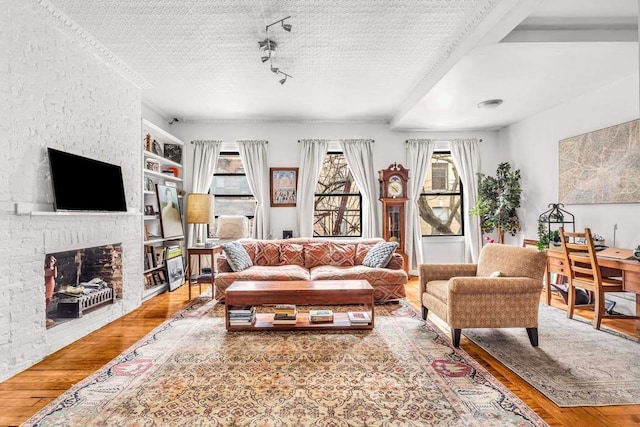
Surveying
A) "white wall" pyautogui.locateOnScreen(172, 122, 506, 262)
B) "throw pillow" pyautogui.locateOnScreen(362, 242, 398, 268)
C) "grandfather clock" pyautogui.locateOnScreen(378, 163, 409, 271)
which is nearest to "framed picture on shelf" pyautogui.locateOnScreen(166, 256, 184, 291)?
"white wall" pyautogui.locateOnScreen(172, 122, 506, 262)

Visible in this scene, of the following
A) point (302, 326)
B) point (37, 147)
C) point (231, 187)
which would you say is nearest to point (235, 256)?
point (302, 326)

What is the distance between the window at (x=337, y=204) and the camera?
256 inches

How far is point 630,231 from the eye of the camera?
390 cm

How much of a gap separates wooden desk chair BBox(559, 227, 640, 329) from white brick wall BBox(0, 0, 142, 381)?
4.80 metres

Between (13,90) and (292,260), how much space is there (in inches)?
136

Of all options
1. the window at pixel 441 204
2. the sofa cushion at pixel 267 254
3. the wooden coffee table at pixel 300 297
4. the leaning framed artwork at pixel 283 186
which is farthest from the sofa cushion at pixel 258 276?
the window at pixel 441 204

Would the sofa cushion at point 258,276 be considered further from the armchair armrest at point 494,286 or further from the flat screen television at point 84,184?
the armchair armrest at point 494,286

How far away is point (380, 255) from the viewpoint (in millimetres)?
4707

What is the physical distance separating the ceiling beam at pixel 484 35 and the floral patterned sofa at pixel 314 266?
226 cm

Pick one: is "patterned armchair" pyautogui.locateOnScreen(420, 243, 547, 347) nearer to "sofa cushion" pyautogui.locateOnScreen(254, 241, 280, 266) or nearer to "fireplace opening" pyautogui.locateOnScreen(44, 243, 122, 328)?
"sofa cushion" pyautogui.locateOnScreen(254, 241, 280, 266)

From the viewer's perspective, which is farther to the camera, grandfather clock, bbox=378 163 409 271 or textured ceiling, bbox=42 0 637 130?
grandfather clock, bbox=378 163 409 271

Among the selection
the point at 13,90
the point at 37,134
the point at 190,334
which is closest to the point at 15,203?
the point at 37,134

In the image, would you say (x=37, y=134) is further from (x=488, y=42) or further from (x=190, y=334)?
(x=488, y=42)

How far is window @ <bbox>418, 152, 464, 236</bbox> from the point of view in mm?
6570
